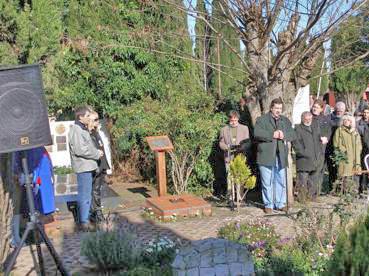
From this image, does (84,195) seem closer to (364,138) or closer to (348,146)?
(348,146)

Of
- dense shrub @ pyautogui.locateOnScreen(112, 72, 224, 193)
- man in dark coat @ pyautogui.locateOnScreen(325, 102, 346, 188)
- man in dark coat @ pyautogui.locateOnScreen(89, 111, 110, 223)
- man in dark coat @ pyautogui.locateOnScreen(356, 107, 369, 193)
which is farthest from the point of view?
dense shrub @ pyautogui.locateOnScreen(112, 72, 224, 193)

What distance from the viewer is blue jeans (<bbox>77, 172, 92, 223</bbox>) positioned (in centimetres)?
769

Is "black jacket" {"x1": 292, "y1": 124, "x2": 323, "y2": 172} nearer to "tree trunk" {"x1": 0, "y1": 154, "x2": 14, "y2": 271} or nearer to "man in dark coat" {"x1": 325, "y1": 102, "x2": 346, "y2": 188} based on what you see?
"man in dark coat" {"x1": 325, "y1": 102, "x2": 346, "y2": 188}

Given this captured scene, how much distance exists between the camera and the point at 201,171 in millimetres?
10234

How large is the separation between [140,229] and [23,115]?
3460mm

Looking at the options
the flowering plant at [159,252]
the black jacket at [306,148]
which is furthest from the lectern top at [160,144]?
the flowering plant at [159,252]

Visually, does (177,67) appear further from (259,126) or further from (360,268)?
(360,268)

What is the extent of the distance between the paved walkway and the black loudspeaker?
158cm

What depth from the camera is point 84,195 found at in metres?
7.70

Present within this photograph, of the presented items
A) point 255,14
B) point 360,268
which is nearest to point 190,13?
point 255,14

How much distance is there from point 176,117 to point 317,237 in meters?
5.39

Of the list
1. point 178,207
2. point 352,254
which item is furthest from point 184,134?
point 352,254

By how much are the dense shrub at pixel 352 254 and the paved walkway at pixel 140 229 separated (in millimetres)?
3543

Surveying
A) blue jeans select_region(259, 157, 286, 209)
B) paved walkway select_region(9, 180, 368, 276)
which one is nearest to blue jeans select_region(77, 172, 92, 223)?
paved walkway select_region(9, 180, 368, 276)
